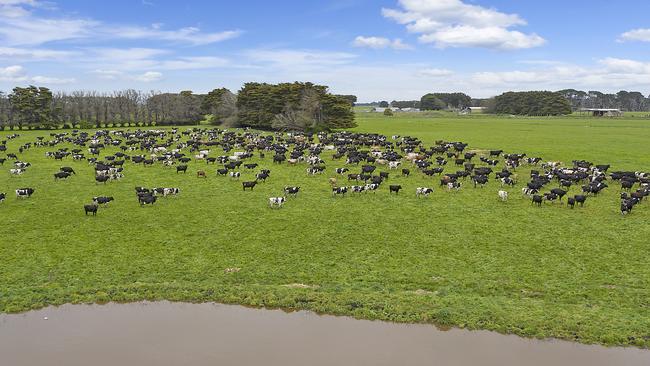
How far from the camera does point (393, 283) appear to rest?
17.1 m

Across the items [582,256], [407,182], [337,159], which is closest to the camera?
[582,256]

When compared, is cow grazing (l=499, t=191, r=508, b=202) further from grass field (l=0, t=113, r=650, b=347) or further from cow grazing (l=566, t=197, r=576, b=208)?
cow grazing (l=566, t=197, r=576, b=208)

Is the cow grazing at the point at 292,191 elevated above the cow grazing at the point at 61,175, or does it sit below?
below

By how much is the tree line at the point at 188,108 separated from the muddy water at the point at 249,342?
237 ft

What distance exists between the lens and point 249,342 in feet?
44.2

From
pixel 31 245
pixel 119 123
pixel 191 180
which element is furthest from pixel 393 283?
pixel 119 123

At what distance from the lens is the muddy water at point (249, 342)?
41.3 feet

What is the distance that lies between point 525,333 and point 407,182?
21.0m

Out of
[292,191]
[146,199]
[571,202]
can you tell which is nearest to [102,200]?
[146,199]

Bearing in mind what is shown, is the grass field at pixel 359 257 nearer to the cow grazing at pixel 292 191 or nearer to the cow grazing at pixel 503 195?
the cow grazing at pixel 292 191

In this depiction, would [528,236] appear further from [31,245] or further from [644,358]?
[31,245]

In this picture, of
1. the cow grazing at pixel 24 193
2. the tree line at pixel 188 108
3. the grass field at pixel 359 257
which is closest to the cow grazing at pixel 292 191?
the grass field at pixel 359 257

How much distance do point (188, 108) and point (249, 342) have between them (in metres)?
112

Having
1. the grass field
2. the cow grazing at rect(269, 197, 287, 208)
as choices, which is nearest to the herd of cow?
the cow grazing at rect(269, 197, 287, 208)
